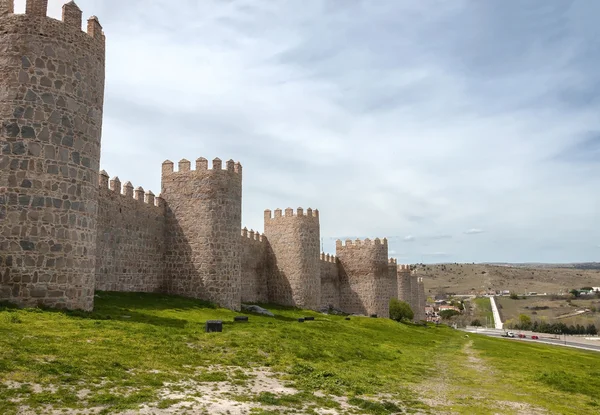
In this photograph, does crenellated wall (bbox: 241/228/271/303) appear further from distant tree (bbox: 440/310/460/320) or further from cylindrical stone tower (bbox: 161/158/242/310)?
distant tree (bbox: 440/310/460/320)

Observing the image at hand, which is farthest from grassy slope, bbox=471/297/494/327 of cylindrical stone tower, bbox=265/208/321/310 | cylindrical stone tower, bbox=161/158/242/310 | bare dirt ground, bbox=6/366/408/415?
bare dirt ground, bbox=6/366/408/415

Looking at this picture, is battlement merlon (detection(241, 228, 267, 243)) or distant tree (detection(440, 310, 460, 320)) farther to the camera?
distant tree (detection(440, 310, 460, 320))

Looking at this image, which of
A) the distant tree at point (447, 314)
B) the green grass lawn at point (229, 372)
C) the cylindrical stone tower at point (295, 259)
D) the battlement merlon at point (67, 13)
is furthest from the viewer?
the distant tree at point (447, 314)

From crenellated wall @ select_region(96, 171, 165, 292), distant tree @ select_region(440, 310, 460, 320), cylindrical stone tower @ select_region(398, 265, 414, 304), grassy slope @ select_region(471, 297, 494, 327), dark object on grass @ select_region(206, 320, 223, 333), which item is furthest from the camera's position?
grassy slope @ select_region(471, 297, 494, 327)

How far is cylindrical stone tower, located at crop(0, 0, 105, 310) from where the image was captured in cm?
1306

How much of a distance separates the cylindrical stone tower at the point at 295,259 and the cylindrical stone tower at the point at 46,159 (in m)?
23.8

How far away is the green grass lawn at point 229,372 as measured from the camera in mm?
7691

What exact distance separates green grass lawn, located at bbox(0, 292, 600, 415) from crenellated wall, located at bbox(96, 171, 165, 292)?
15.7 ft

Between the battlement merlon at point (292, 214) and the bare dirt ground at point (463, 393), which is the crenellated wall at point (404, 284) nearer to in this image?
the battlement merlon at point (292, 214)

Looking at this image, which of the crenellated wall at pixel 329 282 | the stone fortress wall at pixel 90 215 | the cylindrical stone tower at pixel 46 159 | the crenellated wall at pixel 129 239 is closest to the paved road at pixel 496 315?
the crenellated wall at pixel 329 282

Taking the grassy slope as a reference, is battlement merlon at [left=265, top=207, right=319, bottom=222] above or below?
above

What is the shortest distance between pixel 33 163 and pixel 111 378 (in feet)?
25.0

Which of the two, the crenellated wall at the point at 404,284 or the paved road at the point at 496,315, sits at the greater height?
the crenellated wall at the point at 404,284

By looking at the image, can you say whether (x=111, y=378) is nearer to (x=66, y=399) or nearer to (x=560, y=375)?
(x=66, y=399)
